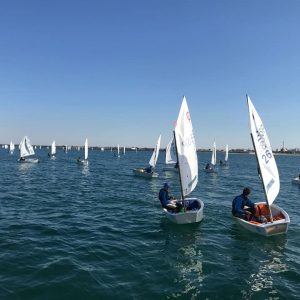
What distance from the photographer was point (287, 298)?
469 inches

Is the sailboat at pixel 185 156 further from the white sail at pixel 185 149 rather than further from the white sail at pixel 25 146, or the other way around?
the white sail at pixel 25 146

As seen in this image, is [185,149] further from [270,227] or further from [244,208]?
[270,227]

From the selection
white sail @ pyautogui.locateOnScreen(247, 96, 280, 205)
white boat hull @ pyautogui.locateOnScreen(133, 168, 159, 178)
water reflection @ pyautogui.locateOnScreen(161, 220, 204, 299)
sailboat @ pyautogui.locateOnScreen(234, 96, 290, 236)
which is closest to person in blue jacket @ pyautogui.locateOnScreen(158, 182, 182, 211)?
Result: water reflection @ pyautogui.locateOnScreen(161, 220, 204, 299)

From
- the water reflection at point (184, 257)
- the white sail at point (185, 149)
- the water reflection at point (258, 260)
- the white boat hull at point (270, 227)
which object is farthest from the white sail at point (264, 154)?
the water reflection at point (184, 257)

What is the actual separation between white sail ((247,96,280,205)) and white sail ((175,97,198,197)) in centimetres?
436

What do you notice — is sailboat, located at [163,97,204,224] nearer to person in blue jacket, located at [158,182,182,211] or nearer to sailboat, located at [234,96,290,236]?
person in blue jacket, located at [158,182,182,211]

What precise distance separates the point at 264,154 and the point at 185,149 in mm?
4898

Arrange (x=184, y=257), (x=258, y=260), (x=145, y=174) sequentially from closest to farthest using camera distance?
(x=258, y=260) < (x=184, y=257) < (x=145, y=174)

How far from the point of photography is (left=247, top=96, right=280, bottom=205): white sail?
2009 centimetres

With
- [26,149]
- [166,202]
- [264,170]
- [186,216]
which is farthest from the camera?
[26,149]

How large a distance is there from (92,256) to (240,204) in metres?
10.1

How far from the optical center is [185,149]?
73.8 feet

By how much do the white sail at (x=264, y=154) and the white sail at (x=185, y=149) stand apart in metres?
4.36

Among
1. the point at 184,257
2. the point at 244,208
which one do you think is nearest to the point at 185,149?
the point at 244,208
